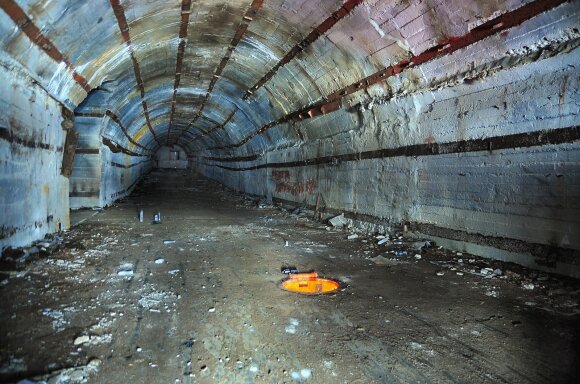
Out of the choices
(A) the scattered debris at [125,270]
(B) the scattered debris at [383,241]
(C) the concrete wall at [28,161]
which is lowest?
(A) the scattered debris at [125,270]

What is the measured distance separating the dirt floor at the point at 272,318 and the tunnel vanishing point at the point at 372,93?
71cm

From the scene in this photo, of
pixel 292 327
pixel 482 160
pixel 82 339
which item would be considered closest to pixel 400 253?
pixel 482 160

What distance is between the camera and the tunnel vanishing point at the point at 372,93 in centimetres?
410

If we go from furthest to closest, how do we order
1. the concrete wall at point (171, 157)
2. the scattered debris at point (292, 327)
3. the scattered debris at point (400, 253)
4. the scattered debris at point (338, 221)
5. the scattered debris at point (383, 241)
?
the concrete wall at point (171, 157), the scattered debris at point (338, 221), the scattered debris at point (383, 241), the scattered debris at point (400, 253), the scattered debris at point (292, 327)

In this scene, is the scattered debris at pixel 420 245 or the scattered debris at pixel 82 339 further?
the scattered debris at pixel 420 245

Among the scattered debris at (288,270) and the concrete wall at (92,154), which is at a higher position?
the concrete wall at (92,154)

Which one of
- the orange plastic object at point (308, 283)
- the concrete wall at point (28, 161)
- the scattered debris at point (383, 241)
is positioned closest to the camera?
the orange plastic object at point (308, 283)

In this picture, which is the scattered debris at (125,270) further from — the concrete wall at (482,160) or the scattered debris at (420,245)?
the concrete wall at (482,160)

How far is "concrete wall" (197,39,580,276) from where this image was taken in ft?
13.4

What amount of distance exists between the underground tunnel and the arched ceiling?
0.04 m

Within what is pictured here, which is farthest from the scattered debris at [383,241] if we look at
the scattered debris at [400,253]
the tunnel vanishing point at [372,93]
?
the scattered debris at [400,253]

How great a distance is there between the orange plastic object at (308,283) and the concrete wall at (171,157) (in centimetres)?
3459

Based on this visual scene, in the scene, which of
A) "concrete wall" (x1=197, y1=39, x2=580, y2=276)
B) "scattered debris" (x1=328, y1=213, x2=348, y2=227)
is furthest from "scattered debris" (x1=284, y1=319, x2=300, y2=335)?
"scattered debris" (x1=328, y1=213, x2=348, y2=227)

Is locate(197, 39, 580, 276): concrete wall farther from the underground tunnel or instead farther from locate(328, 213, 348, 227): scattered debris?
locate(328, 213, 348, 227): scattered debris
